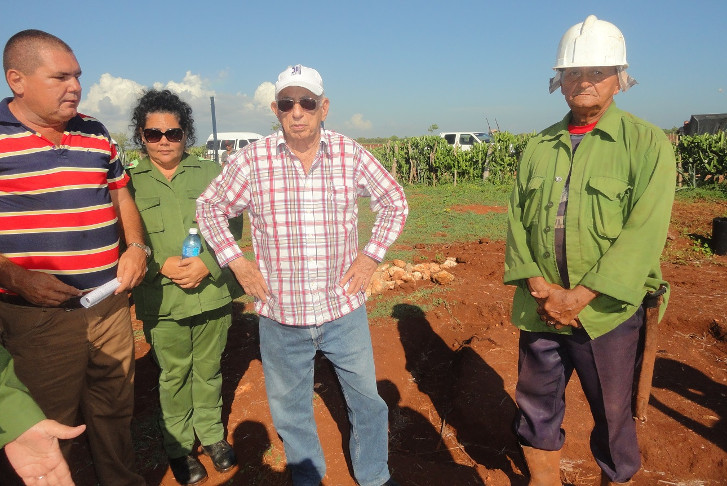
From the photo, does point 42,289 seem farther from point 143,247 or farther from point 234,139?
point 234,139

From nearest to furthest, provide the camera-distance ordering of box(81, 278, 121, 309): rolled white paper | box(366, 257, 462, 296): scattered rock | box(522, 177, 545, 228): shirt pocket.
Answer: box(81, 278, 121, 309): rolled white paper < box(522, 177, 545, 228): shirt pocket < box(366, 257, 462, 296): scattered rock

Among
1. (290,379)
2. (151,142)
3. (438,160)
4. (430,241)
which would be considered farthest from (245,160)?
(438,160)

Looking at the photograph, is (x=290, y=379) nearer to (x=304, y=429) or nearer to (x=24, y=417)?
(x=304, y=429)

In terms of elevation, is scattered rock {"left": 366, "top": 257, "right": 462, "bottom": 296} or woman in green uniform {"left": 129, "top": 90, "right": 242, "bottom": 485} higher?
woman in green uniform {"left": 129, "top": 90, "right": 242, "bottom": 485}

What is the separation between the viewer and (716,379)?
3611mm

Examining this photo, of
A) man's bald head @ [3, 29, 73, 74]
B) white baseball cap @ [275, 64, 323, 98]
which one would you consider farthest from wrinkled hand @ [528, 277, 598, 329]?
man's bald head @ [3, 29, 73, 74]

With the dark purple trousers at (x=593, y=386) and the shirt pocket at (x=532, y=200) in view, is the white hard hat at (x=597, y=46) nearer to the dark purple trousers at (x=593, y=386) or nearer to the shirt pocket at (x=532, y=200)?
the shirt pocket at (x=532, y=200)

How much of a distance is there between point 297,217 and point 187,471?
1776 millimetres

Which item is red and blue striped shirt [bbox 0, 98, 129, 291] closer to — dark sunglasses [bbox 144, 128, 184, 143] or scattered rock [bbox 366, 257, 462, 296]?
dark sunglasses [bbox 144, 128, 184, 143]

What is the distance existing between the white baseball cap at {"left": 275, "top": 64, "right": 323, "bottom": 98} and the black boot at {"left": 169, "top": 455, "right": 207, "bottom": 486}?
2.20 meters

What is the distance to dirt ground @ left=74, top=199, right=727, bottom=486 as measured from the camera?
2838 millimetres

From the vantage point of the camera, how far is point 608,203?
1.96 meters

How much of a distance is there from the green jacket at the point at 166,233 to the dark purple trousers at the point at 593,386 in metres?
1.70

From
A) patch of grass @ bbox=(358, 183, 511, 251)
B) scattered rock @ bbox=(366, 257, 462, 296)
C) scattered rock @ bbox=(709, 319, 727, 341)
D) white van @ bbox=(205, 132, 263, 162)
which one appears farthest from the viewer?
white van @ bbox=(205, 132, 263, 162)
